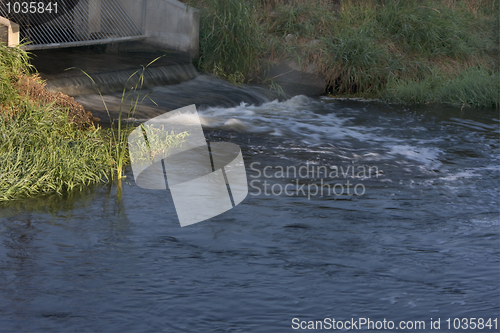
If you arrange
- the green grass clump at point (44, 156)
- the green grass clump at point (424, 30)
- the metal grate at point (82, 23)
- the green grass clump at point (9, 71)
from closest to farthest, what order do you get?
1. the green grass clump at point (44, 156)
2. the green grass clump at point (9, 71)
3. the green grass clump at point (424, 30)
4. the metal grate at point (82, 23)

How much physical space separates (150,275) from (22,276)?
0.87 m

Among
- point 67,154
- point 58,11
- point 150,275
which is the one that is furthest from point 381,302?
point 58,11

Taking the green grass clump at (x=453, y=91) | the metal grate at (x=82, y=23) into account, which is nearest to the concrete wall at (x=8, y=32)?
the metal grate at (x=82, y=23)

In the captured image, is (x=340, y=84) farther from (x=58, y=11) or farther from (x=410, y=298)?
(x=410, y=298)

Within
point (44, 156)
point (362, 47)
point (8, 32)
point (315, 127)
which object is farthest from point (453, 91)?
point (44, 156)

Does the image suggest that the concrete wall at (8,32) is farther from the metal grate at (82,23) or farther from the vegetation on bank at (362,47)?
the metal grate at (82,23)

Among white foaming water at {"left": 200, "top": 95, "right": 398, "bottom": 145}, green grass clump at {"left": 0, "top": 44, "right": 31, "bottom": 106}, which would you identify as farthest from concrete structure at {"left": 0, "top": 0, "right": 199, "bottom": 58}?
green grass clump at {"left": 0, "top": 44, "right": 31, "bottom": 106}

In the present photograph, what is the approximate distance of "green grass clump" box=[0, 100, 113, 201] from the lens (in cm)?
564

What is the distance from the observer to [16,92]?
7070 mm

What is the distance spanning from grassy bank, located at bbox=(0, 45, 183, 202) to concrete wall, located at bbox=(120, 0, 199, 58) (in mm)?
5793

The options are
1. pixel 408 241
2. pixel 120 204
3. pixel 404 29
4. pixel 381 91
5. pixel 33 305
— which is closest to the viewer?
pixel 33 305

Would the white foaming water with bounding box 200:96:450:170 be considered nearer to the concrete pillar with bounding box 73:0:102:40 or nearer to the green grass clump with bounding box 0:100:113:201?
the green grass clump with bounding box 0:100:113:201

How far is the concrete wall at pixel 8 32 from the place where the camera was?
7996 mm

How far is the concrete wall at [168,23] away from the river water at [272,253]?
6.26 metres
